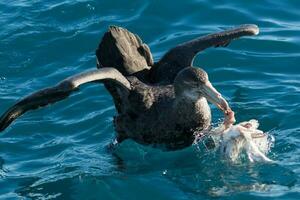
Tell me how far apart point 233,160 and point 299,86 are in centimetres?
254

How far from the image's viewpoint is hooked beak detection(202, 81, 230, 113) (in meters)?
9.28

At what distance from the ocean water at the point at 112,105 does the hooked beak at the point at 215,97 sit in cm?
67

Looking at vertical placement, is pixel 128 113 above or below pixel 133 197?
above

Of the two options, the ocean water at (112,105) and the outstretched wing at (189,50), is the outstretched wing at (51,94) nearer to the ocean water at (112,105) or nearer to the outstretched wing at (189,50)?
the ocean water at (112,105)

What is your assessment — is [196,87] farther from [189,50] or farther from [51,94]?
[51,94]

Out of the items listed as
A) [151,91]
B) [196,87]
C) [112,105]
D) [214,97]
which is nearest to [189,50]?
[151,91]

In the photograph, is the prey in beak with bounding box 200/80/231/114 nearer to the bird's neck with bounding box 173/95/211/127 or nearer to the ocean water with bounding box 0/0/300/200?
the bird's neck with bounding box 173/95/211/127

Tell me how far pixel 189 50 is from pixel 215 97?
4.54 feet

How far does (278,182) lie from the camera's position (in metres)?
9.05

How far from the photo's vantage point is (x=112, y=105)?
458 inches

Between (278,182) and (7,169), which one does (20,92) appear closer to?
(7,169)

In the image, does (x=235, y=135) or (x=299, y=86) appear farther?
(x=299, y=86)

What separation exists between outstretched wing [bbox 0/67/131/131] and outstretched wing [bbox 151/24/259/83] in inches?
53.3

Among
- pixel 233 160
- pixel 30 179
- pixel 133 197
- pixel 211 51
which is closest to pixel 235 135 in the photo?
pixel 233 160
